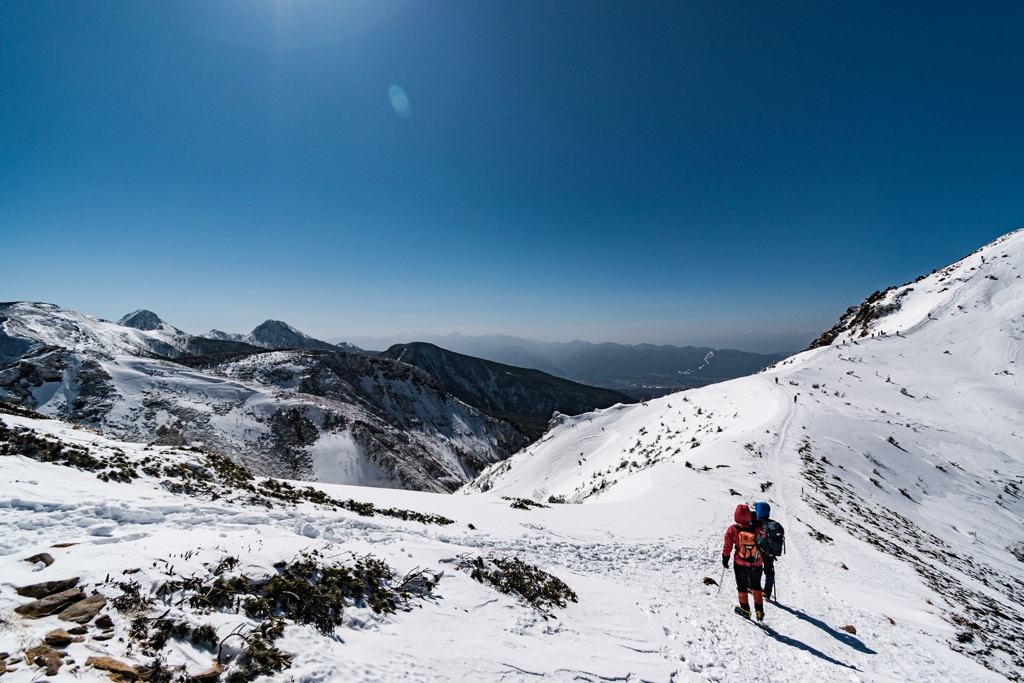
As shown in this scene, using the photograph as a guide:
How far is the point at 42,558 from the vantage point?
14.6 ft

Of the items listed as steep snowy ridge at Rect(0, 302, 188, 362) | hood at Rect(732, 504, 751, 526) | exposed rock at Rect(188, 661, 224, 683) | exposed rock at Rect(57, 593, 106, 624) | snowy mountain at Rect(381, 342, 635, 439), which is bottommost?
snowy mountain at Rect(381, 342, 635, 439)

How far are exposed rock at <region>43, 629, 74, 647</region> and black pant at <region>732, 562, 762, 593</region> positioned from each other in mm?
10650

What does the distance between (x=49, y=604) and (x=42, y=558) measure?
4.46ft

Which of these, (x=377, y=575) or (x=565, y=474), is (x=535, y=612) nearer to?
(x=377, y=575)

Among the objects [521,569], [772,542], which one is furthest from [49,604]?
[772,542]

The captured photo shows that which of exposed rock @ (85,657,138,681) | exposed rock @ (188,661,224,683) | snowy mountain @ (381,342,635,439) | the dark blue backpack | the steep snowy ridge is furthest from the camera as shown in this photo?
snowy mountain @ (381,342,635,439)

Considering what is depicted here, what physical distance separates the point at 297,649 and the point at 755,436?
2426 cm

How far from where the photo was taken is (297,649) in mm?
4180

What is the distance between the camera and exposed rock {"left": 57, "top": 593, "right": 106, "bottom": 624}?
3.53 m

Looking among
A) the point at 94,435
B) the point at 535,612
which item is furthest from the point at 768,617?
the point at 94,435

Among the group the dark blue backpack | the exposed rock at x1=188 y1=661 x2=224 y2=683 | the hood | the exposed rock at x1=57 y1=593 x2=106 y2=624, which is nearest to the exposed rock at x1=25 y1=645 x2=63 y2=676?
the exposed rock at x1=57 y1=593 x2=106 y2=624

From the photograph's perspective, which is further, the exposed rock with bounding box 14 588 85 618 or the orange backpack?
the orange backpack

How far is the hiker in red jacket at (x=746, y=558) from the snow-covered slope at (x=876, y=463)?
0.88 meters

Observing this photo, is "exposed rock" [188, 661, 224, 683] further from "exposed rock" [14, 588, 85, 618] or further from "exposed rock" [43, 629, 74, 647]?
"exposed rock" [14, 588, 85, 618]
